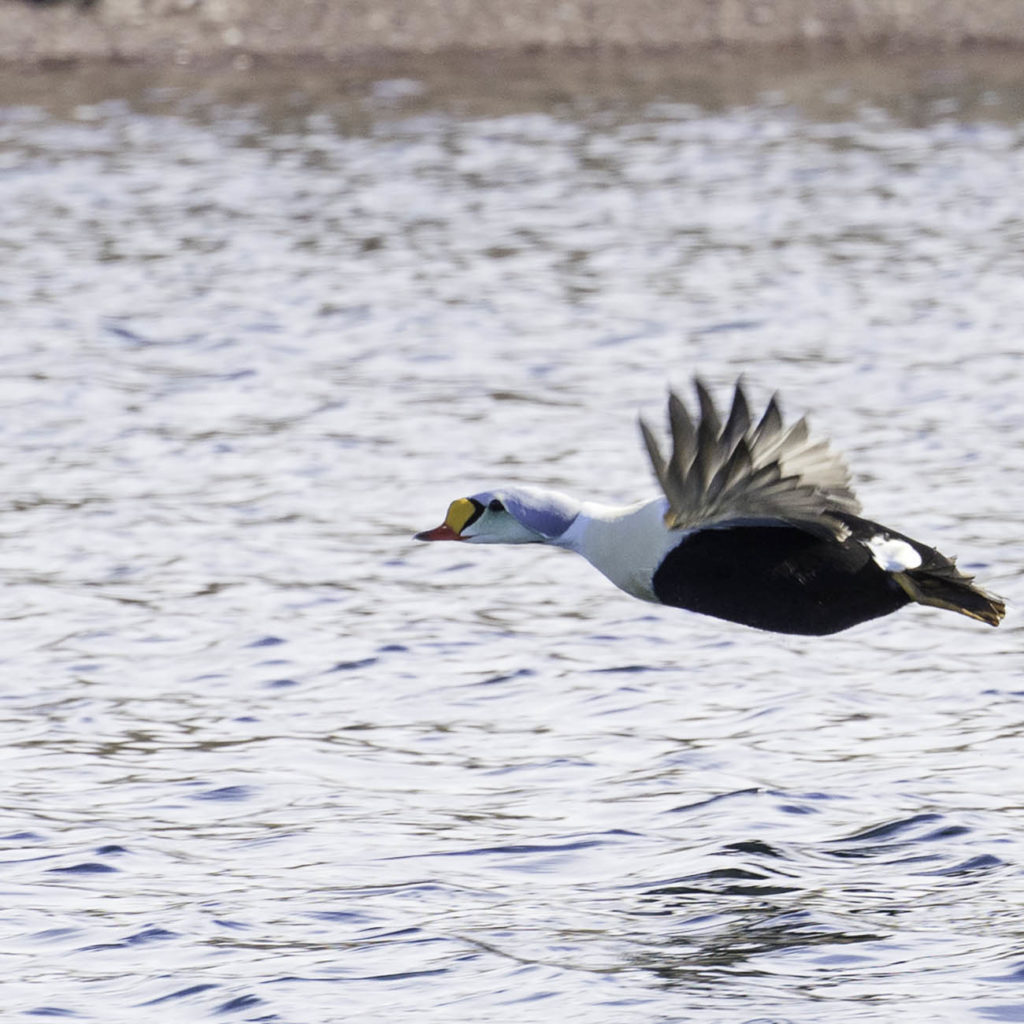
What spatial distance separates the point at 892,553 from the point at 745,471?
0.71 metres

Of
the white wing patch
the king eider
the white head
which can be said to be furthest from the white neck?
the white wing patch

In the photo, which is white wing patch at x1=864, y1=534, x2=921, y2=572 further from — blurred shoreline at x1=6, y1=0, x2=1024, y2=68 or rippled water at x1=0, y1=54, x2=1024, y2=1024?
blurred shoreline at x1=6, y1=0, x2=1024, y2=68

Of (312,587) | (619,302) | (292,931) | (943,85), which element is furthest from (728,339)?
(943,85)

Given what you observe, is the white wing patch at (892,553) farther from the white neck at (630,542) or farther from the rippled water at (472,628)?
the rippled water at (472,628)

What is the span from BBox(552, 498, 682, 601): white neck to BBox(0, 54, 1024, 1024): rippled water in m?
1.06

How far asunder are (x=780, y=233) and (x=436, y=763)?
11.5 meters

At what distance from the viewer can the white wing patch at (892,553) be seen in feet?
22.5

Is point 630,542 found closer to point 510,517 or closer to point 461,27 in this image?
point 510,517

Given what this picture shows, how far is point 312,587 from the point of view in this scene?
1048 cm

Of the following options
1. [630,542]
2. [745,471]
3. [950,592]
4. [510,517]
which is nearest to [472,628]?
[510,517]

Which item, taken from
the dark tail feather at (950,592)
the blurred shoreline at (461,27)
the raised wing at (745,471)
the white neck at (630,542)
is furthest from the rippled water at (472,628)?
the blurred shoreline at (461,27)

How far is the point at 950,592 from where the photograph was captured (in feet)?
22.8

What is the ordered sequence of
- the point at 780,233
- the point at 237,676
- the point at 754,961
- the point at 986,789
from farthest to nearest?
the point at 780,233, the point at 237,676, the point at 986,789, the point at 754,961

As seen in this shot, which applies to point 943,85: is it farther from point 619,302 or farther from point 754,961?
point 754,961
